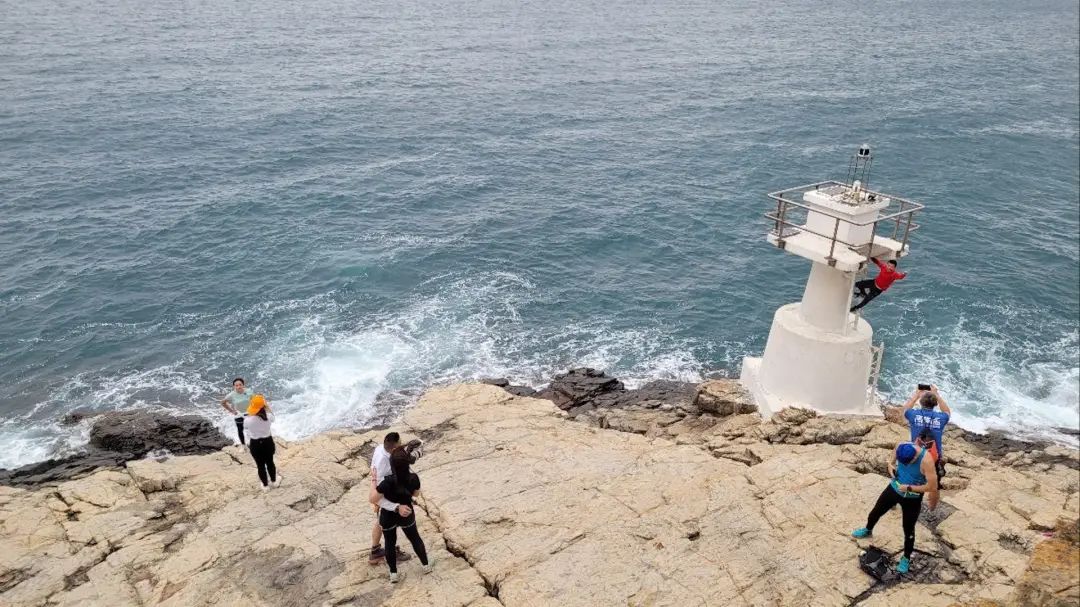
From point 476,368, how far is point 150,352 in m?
12.3

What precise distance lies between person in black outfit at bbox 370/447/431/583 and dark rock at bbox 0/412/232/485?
1325 centimetres

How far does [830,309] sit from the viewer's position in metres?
19.4

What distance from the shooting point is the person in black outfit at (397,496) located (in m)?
12.4

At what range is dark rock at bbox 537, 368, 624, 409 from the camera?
88.6 feet

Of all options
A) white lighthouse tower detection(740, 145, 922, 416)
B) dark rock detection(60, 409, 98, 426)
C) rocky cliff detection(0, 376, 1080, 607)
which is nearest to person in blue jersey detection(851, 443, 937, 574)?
rocky cliff detection(0, 376, 1080, 607)

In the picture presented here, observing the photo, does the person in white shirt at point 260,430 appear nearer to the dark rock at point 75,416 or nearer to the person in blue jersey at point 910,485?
the person in blue jersey at point 910,485

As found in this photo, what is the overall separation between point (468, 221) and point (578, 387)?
17.5 m

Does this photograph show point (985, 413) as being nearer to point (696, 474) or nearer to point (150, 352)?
point (696, 474)

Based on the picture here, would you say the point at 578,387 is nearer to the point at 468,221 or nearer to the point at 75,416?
the point at 75,416

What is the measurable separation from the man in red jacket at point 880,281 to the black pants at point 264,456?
43.2 feet

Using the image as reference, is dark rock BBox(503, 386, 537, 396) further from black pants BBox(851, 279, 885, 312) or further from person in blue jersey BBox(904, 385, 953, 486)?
person in blue jersey BBox(904, 385, 953, 486)

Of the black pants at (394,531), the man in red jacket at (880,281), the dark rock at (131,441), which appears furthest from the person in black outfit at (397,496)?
the dark rock at (131,441)

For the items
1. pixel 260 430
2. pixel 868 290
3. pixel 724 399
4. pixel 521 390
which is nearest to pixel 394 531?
pixel 260 430

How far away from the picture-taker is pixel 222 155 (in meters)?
50.8
